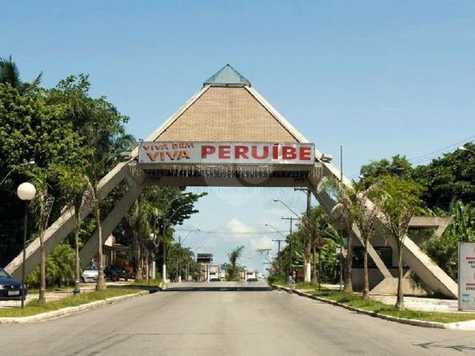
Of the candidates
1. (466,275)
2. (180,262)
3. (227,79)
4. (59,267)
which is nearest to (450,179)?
(227,79)

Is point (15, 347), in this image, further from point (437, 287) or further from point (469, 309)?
point (437, 287)

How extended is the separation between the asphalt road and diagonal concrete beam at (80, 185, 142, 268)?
87.3ft

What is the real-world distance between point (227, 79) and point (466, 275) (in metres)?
36.3

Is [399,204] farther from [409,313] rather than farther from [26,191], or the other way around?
[26,191]

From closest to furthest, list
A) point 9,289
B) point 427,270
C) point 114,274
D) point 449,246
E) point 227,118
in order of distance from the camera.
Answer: point 9,289, point 427,270, point 449,246, point 227,118, point 114,274

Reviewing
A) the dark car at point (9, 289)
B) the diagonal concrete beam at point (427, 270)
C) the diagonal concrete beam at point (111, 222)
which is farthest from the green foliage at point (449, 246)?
the dark car at point (9, 289)

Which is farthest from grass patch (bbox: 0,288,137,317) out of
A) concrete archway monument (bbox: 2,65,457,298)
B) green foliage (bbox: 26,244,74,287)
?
green foliage (bbox: 26,244,74,287)

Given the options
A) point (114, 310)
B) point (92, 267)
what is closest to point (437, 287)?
point (114, 310)

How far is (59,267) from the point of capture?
1950 inches

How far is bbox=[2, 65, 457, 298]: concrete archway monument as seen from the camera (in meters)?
48.2

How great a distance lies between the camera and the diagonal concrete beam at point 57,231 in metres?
45.0

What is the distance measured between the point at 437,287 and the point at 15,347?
1272 inches

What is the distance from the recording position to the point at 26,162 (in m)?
44.6

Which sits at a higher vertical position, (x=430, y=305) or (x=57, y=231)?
(x=57, y=231)
